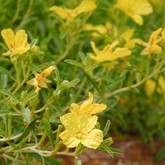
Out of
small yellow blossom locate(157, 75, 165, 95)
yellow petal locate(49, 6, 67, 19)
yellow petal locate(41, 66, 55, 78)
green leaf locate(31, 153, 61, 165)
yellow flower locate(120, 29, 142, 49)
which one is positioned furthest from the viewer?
small yellow blossom locate(157, 75, 165, 95)

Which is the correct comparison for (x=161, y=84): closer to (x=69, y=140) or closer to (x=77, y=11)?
(x=77, y=11)

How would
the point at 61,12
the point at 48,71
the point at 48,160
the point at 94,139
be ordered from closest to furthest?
the point at 94,139 < the point at 48,71 < the point at 48,160 < the point at 61,12

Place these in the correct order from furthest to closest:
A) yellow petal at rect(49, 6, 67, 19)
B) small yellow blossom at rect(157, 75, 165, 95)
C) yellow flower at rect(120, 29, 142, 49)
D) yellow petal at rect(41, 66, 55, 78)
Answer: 1. small yellow blossom at rect(157, 75, 165, 95)
2. yellow flower at rect(120, 29, 142, 49)
3. yellow petal at rect(49, 6, 67, 19)
4. yellow petal at rect(41, 66, 55, 78)

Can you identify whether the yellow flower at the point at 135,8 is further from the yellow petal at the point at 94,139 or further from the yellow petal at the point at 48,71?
the yellow petal at the point at 94,139

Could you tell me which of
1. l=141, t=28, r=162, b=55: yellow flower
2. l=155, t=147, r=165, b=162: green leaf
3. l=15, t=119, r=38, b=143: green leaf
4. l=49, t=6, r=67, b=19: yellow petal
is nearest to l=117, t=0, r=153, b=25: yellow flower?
l=49, t=6, r=67, b=19: yellow petal

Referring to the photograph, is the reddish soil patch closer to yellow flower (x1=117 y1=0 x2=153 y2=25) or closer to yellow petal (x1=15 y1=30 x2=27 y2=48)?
yellow flower (x1=117 y1=0 x2=153 y2=25)

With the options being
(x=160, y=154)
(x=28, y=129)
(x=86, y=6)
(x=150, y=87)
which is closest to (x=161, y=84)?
(x=150, y=87)
